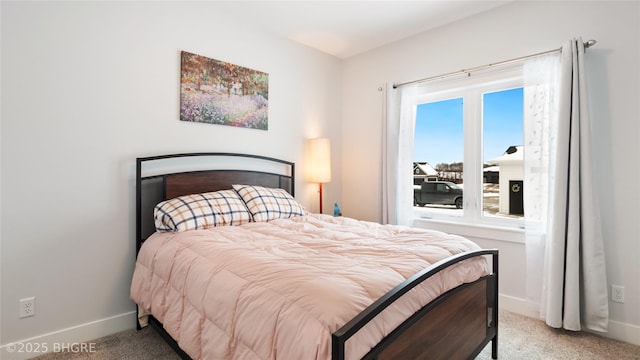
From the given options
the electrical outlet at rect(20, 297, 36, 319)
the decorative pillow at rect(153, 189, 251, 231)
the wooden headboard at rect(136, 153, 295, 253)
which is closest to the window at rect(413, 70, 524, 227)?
the wooden headboard at rect(136, 153, 295, 253)

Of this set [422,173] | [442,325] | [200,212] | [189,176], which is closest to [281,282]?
[442,325]

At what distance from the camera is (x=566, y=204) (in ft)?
7.93

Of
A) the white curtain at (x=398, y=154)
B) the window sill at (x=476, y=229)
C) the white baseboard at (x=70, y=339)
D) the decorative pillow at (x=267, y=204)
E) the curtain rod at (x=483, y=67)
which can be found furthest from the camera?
the white curtain at (x=398, y=154)

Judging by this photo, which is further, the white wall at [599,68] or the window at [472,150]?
the window at [472,150]

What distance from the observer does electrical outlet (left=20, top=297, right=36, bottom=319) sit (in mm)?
2078

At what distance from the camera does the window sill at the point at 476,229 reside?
2852 millimetres

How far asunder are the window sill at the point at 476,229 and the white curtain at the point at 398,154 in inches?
6.9

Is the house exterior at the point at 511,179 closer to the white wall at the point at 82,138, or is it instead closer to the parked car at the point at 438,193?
the parked car at the point at 438,193

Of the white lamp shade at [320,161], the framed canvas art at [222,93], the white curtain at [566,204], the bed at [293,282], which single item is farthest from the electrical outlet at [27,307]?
the white curtain at [566,204]

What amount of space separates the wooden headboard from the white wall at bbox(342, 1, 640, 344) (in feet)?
5.84

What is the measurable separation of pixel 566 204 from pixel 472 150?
0.95 meters

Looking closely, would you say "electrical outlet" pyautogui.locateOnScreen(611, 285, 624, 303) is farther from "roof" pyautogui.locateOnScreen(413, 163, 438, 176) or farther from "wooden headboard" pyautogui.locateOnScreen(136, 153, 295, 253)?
"wooden headboard" pyautogui.locateOnScreen(136, 153, 295, 253)

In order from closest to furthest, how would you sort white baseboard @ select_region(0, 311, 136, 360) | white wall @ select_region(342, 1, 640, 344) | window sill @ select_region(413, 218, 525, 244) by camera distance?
white baseboard @ select_region(0, 311, 136, 360), white wall @ select_region(342, 1, 640, 344), window sill @ select_region(413, 218, 525, 244)

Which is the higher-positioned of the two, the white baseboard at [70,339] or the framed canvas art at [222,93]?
the framed canvas art at [222,93]
